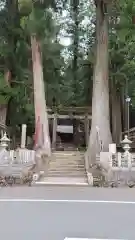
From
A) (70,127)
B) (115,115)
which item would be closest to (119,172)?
(115,115)

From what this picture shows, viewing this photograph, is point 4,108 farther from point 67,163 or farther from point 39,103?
point 67,163

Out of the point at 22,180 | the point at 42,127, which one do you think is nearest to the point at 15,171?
the point at 22,180

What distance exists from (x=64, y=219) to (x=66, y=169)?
11.1m

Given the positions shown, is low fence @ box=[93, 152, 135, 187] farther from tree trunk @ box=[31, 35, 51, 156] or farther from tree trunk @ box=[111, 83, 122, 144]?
tree trunk @ box=[111, 83, 122, 144]

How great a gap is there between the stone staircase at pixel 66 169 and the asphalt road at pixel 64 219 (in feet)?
19.4

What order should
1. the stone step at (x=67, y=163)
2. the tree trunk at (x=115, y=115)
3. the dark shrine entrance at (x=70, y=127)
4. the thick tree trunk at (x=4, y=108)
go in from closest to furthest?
1. the stone step at (x=67, y=163)
2. the thick tree trunk at (x=4, y=108)
3. the tree trunk at (x=115, y=115)
4. the dark shrine entrance at (x=70, y=127)

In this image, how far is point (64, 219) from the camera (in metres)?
5.84

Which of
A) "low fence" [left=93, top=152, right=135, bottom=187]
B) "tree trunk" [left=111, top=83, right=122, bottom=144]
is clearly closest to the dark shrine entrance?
"tree trunk" [left=111, top=83, right=122, bottom=144]

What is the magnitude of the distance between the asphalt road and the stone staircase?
5.90 metres

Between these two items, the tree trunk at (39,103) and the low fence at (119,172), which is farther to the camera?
the tree trunk at (39,103)

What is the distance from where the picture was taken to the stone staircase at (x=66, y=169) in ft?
47.4

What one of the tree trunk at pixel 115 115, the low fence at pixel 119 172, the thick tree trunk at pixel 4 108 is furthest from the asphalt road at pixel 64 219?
the tree trunk at pixel 115 115

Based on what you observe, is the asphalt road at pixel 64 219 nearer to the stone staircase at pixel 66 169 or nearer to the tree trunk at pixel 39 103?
the stone staircase at pixel 66 169

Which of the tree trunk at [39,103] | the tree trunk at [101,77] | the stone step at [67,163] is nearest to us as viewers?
the stone step at [67,163]
